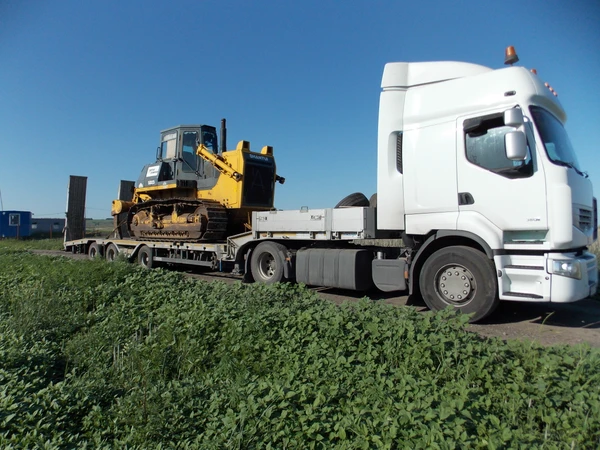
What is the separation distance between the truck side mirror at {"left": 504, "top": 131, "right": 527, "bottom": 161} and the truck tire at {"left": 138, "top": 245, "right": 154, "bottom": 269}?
403 inches

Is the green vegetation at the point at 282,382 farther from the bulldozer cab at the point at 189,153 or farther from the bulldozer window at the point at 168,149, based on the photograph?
the bulldozer window at the point at 168,149

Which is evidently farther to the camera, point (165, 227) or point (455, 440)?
point (165, 227)

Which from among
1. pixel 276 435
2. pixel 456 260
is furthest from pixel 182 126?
pixel 276 435

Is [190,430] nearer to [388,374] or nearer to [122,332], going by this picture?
[388,374]

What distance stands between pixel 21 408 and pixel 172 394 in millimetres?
1027

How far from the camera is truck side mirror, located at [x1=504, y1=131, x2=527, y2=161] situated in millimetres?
5078

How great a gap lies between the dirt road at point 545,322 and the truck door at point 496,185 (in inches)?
48.1

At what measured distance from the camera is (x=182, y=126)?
11992 mm

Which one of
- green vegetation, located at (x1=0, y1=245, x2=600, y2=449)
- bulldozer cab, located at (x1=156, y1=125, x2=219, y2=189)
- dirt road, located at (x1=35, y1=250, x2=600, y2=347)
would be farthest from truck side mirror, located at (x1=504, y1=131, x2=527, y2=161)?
bulldozer cab, located at (x1=156, y1=125, x2=219, y2=189)

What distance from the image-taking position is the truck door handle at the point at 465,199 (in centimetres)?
579

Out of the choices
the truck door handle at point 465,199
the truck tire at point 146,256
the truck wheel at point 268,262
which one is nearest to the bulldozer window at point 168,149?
the truck tire at point 146,256

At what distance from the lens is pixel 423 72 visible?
6629mm

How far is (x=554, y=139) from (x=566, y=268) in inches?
74.4

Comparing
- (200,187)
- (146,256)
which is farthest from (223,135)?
(146,256)
